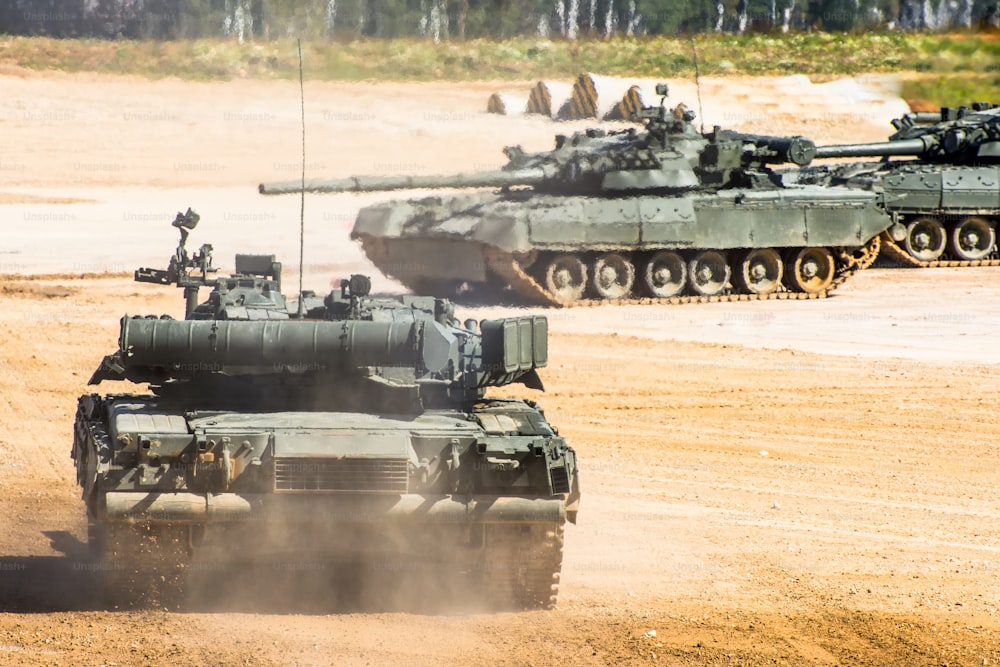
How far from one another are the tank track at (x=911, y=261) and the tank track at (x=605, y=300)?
2.63m

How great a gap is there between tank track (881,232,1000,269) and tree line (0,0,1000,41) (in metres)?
8.15

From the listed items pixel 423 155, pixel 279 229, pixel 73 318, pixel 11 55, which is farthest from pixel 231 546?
pixel 11 55

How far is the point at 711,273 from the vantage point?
2512 cm

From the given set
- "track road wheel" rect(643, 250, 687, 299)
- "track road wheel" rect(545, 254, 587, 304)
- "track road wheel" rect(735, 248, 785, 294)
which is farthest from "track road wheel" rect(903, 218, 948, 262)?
"track road wheel" rect(545, 254, 587, 304)

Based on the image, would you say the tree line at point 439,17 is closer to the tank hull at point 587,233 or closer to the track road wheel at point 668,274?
the tank hull at point 587,233

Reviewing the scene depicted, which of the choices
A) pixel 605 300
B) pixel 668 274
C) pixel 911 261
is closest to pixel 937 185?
pixel 911 261

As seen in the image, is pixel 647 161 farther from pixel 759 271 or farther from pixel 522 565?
pixel 522 565

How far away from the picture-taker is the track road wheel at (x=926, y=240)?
29.2 metres

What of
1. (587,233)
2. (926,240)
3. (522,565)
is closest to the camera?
(522,565)

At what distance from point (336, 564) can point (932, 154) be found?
23.7 meters

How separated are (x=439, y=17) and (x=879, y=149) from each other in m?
16.8

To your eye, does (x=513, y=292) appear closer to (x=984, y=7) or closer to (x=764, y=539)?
(x=764, y=539)

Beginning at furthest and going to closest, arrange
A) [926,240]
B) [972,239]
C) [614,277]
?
[972,239], [926,240], [614,277]

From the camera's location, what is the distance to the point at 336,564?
9.48 m
